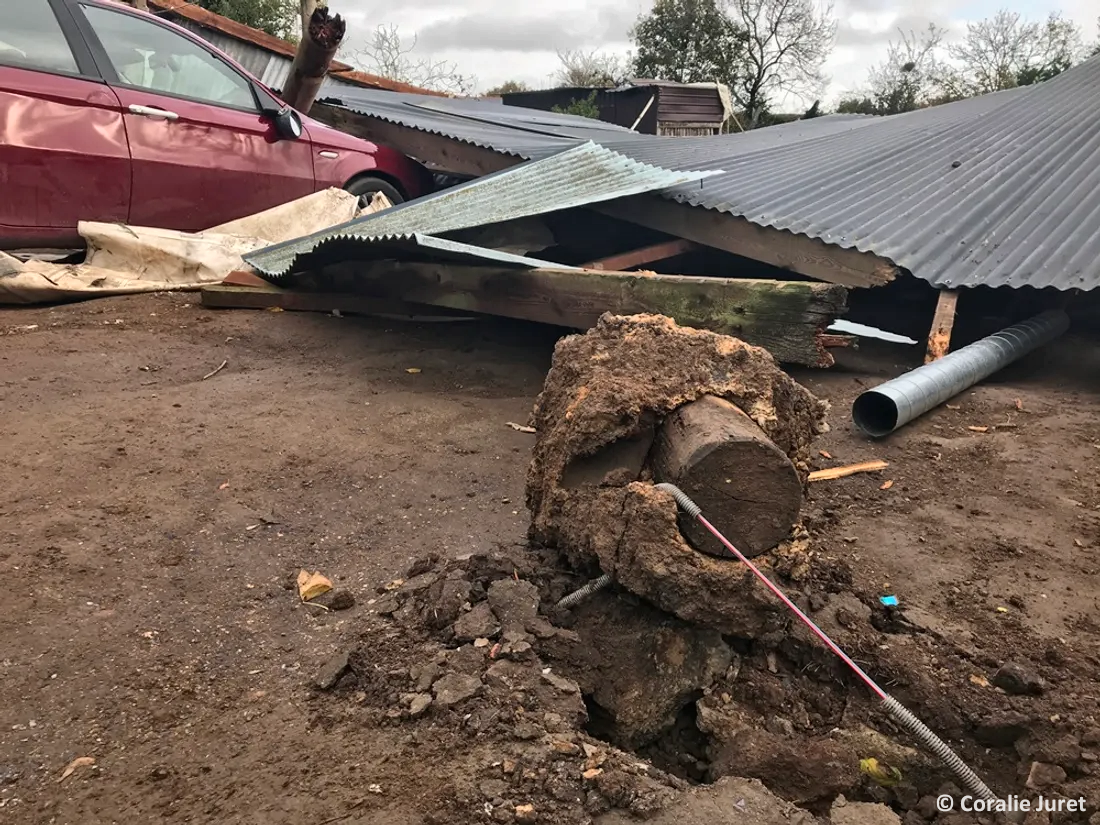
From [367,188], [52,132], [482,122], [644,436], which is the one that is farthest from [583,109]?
[644,436]

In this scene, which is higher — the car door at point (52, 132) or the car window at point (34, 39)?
the car window at point (34, 39)

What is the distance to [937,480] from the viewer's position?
124 inches

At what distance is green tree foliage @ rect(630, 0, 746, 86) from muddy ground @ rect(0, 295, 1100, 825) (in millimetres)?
26200

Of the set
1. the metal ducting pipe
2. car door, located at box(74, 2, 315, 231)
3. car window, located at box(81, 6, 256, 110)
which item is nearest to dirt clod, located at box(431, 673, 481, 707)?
the metal ducting pipe

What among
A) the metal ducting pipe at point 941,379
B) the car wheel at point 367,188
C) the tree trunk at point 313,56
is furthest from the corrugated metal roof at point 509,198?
the tree trunk at point 313,56

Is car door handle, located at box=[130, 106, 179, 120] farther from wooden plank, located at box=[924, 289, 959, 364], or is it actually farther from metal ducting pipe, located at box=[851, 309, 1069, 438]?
wooden plank, located at box=[924, 289, 959, 364]

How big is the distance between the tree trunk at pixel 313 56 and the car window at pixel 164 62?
1018mm

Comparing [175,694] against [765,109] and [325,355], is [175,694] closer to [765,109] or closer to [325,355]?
[325,355]

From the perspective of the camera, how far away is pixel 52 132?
4891mm

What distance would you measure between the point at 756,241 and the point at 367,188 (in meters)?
3.65

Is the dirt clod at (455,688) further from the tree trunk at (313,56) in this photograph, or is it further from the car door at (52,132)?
the tree trunk at (313,56)

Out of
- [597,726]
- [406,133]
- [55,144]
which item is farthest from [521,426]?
[406,133]

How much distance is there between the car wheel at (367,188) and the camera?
6.84m

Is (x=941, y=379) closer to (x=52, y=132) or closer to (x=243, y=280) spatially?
(x=243, y=280)
